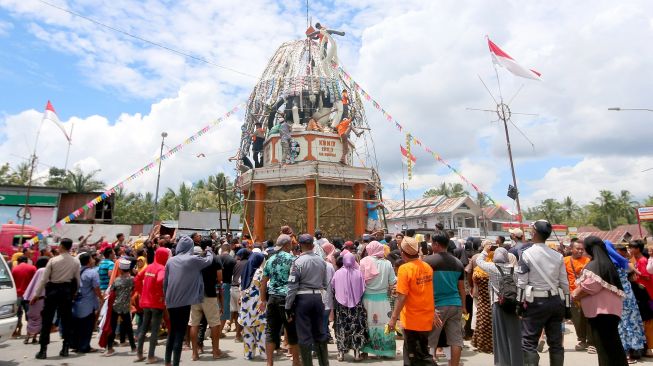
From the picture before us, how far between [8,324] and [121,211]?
4784 centimetres

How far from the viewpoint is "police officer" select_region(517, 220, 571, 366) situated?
4965 millimetres

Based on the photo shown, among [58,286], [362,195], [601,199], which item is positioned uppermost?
[601,199]

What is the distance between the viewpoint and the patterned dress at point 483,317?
22.9ft

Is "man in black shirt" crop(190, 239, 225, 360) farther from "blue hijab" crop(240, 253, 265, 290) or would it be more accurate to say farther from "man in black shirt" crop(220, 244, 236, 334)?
"man in black shirt" crop(220, 244, 236, 334)

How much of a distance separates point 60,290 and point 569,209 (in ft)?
257

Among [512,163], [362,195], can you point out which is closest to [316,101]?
[362,195]

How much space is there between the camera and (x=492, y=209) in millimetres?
56031

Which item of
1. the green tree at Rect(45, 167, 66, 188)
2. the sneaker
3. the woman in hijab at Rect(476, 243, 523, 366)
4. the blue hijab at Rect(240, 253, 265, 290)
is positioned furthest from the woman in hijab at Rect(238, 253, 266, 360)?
the green tree at Rect(45, 167, 66, 188)

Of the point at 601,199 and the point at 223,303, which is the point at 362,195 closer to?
the point at 223,303

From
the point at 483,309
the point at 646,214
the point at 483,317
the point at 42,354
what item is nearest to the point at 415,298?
the point at 483,309

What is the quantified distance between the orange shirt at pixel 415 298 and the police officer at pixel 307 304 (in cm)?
120

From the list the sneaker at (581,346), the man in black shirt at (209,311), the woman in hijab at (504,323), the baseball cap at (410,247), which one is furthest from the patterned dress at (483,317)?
the man in black shirt at (209,311)

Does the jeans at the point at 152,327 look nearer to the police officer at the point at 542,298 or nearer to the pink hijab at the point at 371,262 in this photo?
the pink hijab at the point at 371,262

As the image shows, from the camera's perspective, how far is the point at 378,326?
23.5 feet
